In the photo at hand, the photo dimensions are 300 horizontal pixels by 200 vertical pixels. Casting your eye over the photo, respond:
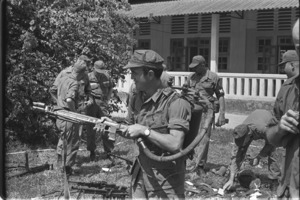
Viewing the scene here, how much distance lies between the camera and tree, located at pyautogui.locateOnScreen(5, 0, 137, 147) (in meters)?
9.66

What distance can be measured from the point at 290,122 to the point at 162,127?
1151 mm

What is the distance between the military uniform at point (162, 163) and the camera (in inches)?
137

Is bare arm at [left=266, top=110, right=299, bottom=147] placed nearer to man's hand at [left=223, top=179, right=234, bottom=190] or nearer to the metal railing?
man's hand at [left=223, top=179, right=234, bottom=190]

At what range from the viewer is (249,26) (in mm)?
17000

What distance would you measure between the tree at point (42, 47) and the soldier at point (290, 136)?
741cm

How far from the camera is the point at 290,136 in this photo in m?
2.84

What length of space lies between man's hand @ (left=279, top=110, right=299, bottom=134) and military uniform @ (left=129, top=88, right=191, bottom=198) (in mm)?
945

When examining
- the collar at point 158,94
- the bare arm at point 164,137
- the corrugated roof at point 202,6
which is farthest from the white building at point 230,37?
the bare arm at point 164,137

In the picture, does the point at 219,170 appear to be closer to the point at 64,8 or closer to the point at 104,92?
the point at 104,92

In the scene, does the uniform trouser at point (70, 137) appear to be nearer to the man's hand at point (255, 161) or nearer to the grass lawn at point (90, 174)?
the grass lawn at point (90, 174)

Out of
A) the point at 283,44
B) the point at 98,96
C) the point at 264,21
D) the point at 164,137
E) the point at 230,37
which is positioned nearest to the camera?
the point at 164,137

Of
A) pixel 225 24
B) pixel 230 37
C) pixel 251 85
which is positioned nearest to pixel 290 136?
pixel 251 85

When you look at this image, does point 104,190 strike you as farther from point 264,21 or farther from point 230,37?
point 230,37

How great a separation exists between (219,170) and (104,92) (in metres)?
2.70
